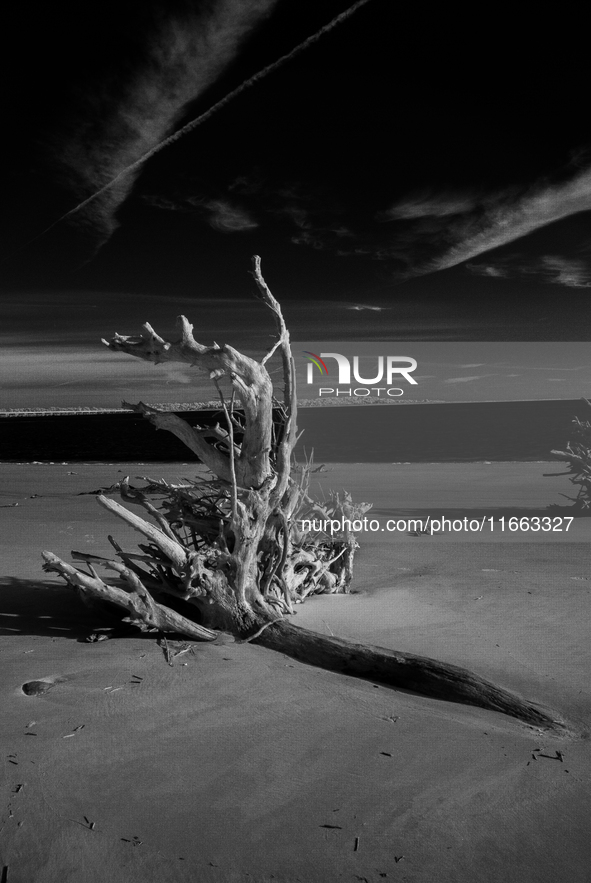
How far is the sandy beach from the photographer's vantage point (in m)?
2.45

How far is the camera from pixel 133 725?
3332 mm

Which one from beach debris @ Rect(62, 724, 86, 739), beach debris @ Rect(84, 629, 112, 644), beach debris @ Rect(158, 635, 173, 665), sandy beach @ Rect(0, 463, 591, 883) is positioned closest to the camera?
sandy beach @ Rect(0, 463, 591, 883)

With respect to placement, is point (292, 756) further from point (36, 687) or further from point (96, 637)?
point (96, 637)

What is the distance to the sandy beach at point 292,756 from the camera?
2447mm

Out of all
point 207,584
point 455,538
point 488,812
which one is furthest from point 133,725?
point 455,538

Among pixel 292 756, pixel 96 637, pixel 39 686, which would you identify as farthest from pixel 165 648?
pixel 292 756

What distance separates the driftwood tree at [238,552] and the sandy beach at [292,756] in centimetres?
14

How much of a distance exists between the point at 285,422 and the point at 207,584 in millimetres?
1190

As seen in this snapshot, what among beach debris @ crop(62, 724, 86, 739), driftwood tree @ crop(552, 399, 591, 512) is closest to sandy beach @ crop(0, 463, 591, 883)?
beach debris @ crop(62, 724, 86, 739)

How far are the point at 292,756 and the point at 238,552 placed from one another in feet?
5.33

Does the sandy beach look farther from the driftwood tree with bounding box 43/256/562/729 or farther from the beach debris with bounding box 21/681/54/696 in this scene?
the driftwood tree with bounding box 43/256/562/729

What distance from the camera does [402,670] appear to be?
154 inches

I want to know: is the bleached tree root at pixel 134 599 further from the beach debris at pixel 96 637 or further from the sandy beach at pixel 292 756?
the beach debris at pixel 96 637

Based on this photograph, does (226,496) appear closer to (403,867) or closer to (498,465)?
(403,867)
